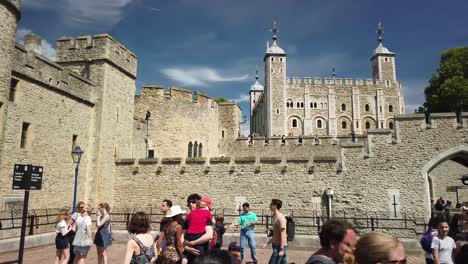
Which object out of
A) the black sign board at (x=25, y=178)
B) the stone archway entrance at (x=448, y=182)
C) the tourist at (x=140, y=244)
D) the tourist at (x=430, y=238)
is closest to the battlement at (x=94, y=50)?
the black sign board at (x=25, y=178)

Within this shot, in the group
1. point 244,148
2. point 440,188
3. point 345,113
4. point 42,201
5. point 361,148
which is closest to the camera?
point 42,201

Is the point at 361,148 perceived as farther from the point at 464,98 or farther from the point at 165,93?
the point at 464,98

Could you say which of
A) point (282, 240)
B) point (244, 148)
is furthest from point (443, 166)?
point (282, 240)

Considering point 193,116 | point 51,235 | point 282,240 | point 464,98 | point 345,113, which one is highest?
point 345,113

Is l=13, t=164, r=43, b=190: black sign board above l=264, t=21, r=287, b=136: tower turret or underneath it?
underneath

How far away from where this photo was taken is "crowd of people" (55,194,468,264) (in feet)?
7.63

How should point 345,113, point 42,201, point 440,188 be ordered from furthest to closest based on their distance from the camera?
1. point 345,113
2. point 440,188
3. point 42,201

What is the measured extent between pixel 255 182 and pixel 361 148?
4.82 m

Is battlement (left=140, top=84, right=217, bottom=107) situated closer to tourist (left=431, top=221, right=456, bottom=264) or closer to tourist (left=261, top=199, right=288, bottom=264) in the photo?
tourist (left=261, top=199, right=288, bottom=264)

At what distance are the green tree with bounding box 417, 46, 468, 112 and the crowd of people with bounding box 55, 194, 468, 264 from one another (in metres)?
26.7

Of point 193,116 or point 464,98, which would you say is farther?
Answer: point 464,98

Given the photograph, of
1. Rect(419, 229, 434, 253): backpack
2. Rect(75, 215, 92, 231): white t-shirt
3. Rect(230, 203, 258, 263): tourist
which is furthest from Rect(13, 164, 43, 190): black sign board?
Rect(419, 229, 434, 253): backpack

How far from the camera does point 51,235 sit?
473 inches

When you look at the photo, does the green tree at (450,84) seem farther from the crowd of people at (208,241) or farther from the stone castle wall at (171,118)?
the crowd of people at (208,241)
